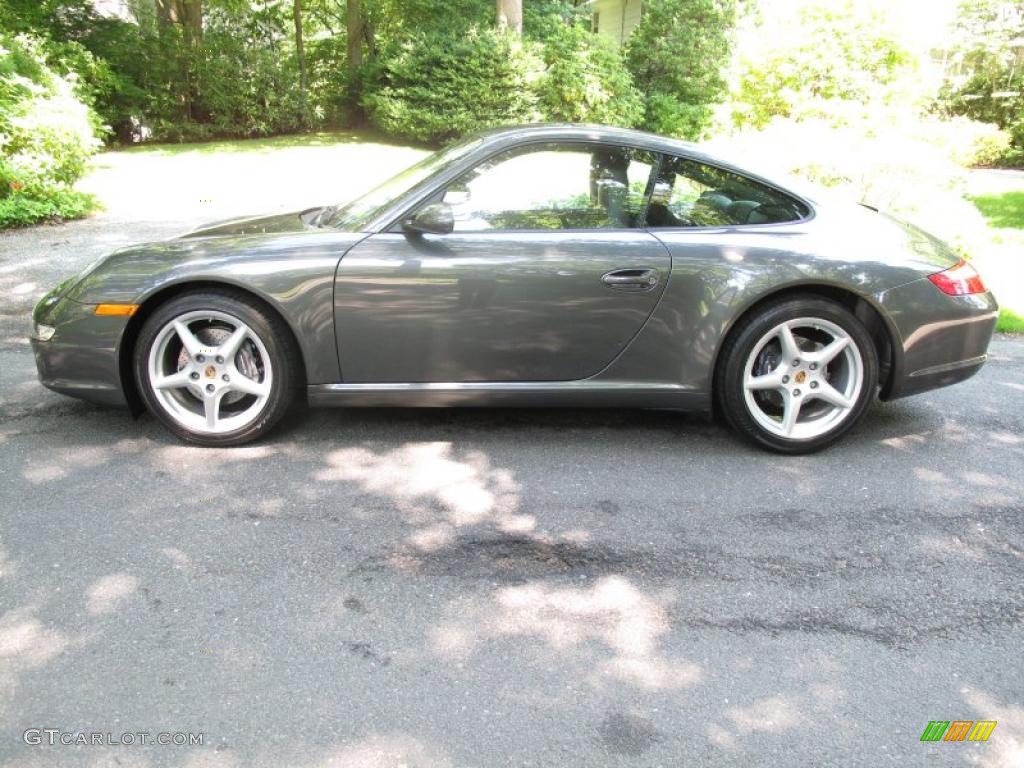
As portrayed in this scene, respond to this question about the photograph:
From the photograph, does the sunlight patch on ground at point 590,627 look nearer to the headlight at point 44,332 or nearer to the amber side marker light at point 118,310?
the amber side marker light at point 118,310

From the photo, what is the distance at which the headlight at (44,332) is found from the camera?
12.7 feet

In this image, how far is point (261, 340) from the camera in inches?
149

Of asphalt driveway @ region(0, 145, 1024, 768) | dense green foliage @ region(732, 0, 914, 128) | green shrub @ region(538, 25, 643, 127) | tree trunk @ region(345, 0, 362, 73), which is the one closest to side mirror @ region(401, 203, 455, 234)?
asphalt driveway @ region(0, 145, 1024, 768)

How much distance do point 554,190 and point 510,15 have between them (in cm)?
1542

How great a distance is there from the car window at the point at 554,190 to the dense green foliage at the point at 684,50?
16347 mm

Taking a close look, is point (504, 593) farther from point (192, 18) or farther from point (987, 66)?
point (987, 66)

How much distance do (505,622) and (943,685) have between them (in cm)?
128

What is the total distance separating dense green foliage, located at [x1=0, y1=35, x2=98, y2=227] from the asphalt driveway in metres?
6.07

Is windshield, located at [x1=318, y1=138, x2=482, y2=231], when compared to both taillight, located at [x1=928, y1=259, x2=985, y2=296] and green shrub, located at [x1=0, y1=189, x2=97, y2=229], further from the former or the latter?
green shrub, located at [x1=0, y1=189, x2=97, y2=229]

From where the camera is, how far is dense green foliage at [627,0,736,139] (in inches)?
783

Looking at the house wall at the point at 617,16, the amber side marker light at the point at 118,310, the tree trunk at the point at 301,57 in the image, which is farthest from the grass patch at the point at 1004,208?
the house wall at the point at 617,16

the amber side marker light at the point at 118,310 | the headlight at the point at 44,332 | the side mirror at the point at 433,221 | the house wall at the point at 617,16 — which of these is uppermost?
the house wall at the point at 617,16

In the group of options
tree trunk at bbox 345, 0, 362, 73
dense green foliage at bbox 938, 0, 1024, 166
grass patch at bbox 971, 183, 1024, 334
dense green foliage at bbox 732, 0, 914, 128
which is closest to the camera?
grass patch at bbox 971, 183, 1024, 334

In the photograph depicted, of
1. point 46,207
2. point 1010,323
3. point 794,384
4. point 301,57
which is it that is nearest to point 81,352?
point 794,384
